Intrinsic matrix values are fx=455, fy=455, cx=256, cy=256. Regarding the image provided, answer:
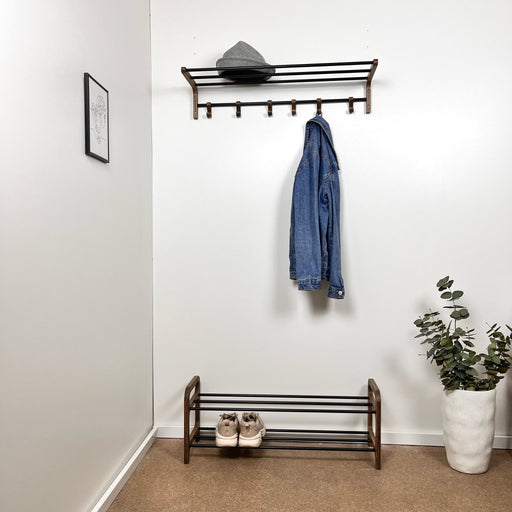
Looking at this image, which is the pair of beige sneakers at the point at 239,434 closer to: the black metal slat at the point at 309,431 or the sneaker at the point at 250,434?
the sneaker at the point at 250,434

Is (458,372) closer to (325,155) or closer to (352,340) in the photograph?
(352,340)

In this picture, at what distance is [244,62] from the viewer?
2.21 m

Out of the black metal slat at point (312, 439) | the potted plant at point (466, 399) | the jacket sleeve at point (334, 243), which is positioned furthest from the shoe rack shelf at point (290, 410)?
the jacket sleeve at point (334, 243)

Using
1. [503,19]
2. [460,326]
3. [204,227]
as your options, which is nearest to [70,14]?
[204,227]

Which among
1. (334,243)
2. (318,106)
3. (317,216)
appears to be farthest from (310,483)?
(318,106)

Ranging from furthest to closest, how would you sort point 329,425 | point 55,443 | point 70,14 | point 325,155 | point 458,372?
point 329,425, point 325,155, point 458,372, point 70,14, point 55,443

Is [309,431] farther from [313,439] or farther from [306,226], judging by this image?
[306,226]

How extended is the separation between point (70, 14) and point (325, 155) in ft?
4.03

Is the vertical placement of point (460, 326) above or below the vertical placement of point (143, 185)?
below

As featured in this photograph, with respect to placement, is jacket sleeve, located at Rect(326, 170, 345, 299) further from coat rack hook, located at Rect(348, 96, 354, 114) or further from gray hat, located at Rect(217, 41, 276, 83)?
gray hat, located at Rect(217, 41, 276, 83)

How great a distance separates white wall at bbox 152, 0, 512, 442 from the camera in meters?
2.28

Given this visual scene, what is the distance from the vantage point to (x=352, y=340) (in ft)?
7.74

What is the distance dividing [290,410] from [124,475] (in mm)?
809

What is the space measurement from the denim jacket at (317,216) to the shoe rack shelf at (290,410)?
56 cm
